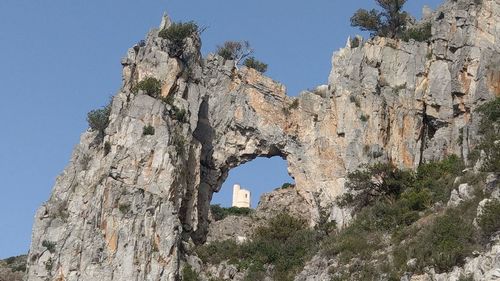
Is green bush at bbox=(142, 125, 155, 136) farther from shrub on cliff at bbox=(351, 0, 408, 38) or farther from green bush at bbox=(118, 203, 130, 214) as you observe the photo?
shrub on cliff at bbox=(351, 0, 408, 38)

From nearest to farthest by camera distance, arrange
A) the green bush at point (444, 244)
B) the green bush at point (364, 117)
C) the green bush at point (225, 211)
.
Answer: the green bush at point (444, 244)
the green bush at point (364, 117)
the green bush at point (225, 211)

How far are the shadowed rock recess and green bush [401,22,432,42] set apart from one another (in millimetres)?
566

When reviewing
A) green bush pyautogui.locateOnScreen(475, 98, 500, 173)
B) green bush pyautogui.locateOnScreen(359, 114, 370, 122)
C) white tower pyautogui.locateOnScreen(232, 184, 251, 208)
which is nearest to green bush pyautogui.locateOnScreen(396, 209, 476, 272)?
green bush pyautogui.locateOnScreen(475, 98, 500, 173)

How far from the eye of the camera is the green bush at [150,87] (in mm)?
53353

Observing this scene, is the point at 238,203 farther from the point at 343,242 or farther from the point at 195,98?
the point at 343,242

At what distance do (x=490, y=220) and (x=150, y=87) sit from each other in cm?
2308

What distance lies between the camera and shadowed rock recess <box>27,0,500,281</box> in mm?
48281

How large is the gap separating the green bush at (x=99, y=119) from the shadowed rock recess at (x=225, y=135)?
0.52 meters

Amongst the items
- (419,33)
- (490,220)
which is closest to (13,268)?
(419,33)

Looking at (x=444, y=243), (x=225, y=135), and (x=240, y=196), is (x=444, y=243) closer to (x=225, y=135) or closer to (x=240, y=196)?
(x=225, y=135)

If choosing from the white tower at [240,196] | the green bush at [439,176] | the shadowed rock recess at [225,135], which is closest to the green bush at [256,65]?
the shadowed rock recess at [225,135]

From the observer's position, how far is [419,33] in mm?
57844

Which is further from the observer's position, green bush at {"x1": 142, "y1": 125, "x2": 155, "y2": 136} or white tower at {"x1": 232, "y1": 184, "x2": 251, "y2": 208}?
white tower at {"x1": 232, "y1": 184, "x2": 251, "y2": 208}

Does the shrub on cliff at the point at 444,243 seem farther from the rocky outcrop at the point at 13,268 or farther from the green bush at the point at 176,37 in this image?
the rocky outcrop at the point at 13,268
